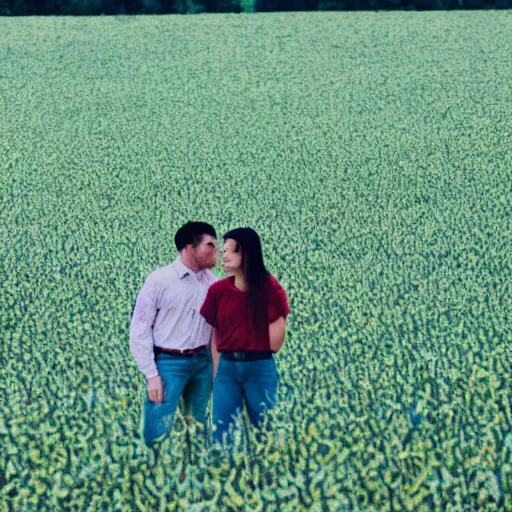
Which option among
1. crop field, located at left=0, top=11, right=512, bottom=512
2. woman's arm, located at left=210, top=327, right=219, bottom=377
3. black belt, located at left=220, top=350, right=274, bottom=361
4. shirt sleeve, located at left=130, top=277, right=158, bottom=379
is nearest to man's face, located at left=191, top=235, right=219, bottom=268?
shirt sleeve, located at left=130, top=277, right=158, bottom=379

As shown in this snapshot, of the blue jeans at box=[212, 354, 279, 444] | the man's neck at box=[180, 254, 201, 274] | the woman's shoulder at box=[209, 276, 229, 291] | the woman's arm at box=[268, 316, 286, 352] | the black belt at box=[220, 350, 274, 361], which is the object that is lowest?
the blue jeans at box=[212, 354, 279, 444]

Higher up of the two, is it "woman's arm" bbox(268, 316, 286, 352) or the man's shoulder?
the man's shoulder

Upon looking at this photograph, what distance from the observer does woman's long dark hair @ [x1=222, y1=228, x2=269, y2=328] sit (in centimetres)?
448

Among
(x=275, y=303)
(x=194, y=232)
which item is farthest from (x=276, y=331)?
(x=194, y=232)

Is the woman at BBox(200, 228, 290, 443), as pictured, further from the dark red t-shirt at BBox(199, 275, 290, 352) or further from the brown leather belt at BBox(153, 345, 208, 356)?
the brown leather belt at BBox(153, 345, 208, 356)

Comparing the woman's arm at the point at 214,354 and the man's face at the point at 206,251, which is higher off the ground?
the man's face at the point at 206,251

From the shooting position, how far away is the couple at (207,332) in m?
4.65

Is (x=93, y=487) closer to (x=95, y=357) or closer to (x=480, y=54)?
(x=95, y=357)

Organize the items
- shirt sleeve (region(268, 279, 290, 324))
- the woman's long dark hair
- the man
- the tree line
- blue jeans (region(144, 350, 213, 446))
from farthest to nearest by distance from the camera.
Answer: the tree line < blue jeans (region(144, 350, 213, 446)) < the man < shirt sleeve (region(268, 279, 290, 324)) < the woman's long dark hair

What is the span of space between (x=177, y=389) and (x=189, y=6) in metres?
35.9

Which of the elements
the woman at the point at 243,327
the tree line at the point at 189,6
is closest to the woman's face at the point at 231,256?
the woman at the point at 243,327

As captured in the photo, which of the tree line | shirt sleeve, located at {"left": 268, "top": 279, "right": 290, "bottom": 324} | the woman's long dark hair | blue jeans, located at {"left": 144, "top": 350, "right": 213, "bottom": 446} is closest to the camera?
the woman's long dark hair

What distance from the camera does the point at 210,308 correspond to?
187 inches

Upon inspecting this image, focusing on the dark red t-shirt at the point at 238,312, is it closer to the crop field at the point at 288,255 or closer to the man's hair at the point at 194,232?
the man's hair at the point at 194,232
